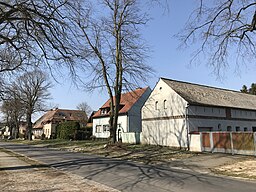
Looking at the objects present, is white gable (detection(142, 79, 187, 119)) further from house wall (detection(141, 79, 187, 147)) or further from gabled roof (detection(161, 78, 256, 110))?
gabled roof (detection(161, 78, 256, 110))

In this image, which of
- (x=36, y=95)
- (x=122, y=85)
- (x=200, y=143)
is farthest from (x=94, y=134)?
(x=200, y=143)

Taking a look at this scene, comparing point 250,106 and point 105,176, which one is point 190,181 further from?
point 250,106

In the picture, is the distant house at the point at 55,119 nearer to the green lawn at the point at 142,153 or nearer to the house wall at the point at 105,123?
the house wall at the point at 105,123

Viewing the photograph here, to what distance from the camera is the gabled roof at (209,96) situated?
27.8 meters

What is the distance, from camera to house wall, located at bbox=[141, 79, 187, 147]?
26.3 meters

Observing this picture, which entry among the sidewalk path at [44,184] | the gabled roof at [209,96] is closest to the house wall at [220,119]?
the gabled roof at [209,96]

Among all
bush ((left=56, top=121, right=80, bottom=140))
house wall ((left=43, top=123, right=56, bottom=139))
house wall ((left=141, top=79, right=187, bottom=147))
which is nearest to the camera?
house wall ((left=141, top=79, right=187, bottom=147))

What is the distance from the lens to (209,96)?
99.2 feet

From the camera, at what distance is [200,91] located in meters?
30.8

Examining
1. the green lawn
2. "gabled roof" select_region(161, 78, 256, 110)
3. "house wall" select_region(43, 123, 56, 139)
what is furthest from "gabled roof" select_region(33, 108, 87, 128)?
"gabled roof" select_region(161, 78, 256, 110)

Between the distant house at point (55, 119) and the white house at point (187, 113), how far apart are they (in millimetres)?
36040

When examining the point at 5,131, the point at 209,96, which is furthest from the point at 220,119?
the point at 5,131

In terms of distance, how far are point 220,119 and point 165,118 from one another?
6307 millimetres

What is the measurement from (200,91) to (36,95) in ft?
111
